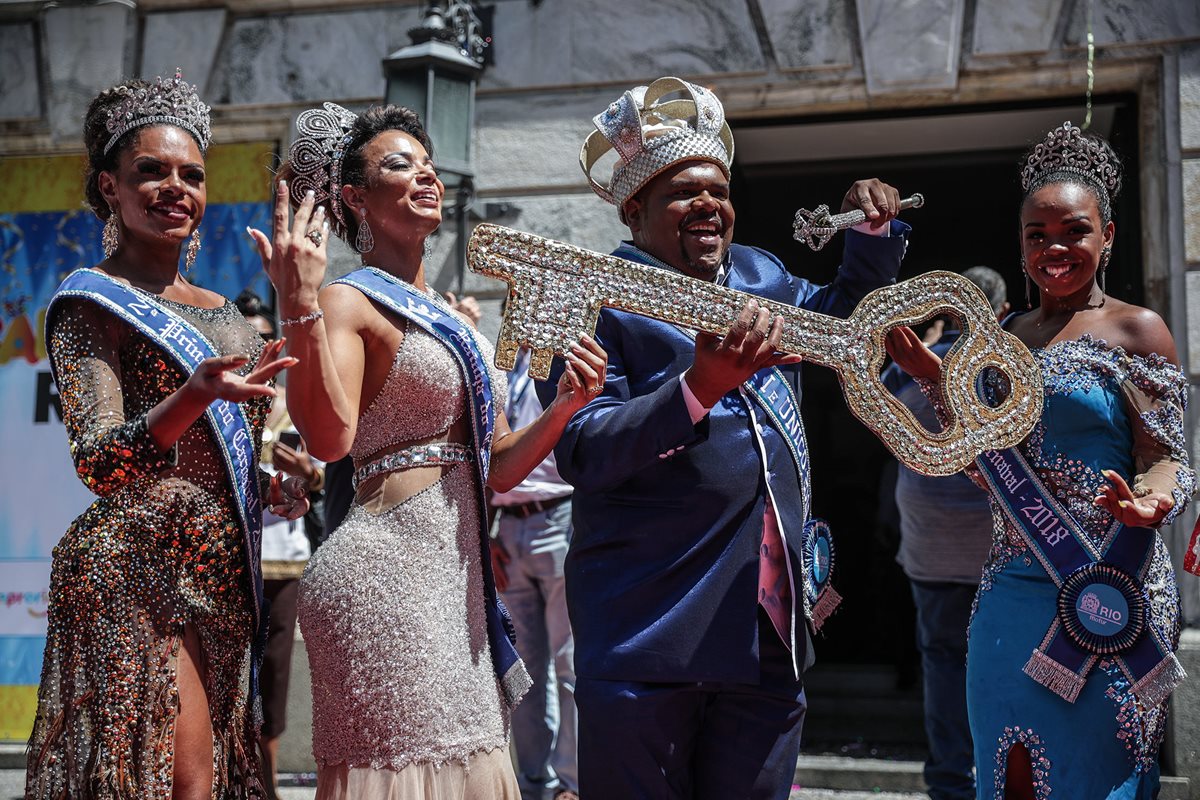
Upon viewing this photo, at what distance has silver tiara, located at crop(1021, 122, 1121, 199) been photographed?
3.23m

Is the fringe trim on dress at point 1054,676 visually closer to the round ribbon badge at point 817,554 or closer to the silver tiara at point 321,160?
the round ribbon badge at point 817,554

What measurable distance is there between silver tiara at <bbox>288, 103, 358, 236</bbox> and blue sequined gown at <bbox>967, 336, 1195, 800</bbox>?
1783 millimetres

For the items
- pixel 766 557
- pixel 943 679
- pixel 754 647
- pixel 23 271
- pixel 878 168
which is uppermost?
pixel 878 168

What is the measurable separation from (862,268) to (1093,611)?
0.99 metres

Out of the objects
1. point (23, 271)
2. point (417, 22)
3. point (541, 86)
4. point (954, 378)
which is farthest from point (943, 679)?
point (23, 271)

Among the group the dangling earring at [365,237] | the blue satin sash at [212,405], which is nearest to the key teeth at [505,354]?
the dangling earring at [365,237]

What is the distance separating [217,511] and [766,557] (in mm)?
1163

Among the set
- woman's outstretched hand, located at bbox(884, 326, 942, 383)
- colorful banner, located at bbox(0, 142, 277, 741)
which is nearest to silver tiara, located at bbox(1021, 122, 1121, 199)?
woman's outstretched hand, located at bbox(884, 326, 942, 383)

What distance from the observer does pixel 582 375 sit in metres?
2.49

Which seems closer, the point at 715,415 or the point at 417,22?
the point at 715,415

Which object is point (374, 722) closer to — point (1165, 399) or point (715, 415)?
point (715, 415)

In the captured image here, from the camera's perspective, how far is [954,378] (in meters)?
2.81

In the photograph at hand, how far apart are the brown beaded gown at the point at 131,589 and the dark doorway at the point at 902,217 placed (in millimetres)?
4155

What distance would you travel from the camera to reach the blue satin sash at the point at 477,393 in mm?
2604
